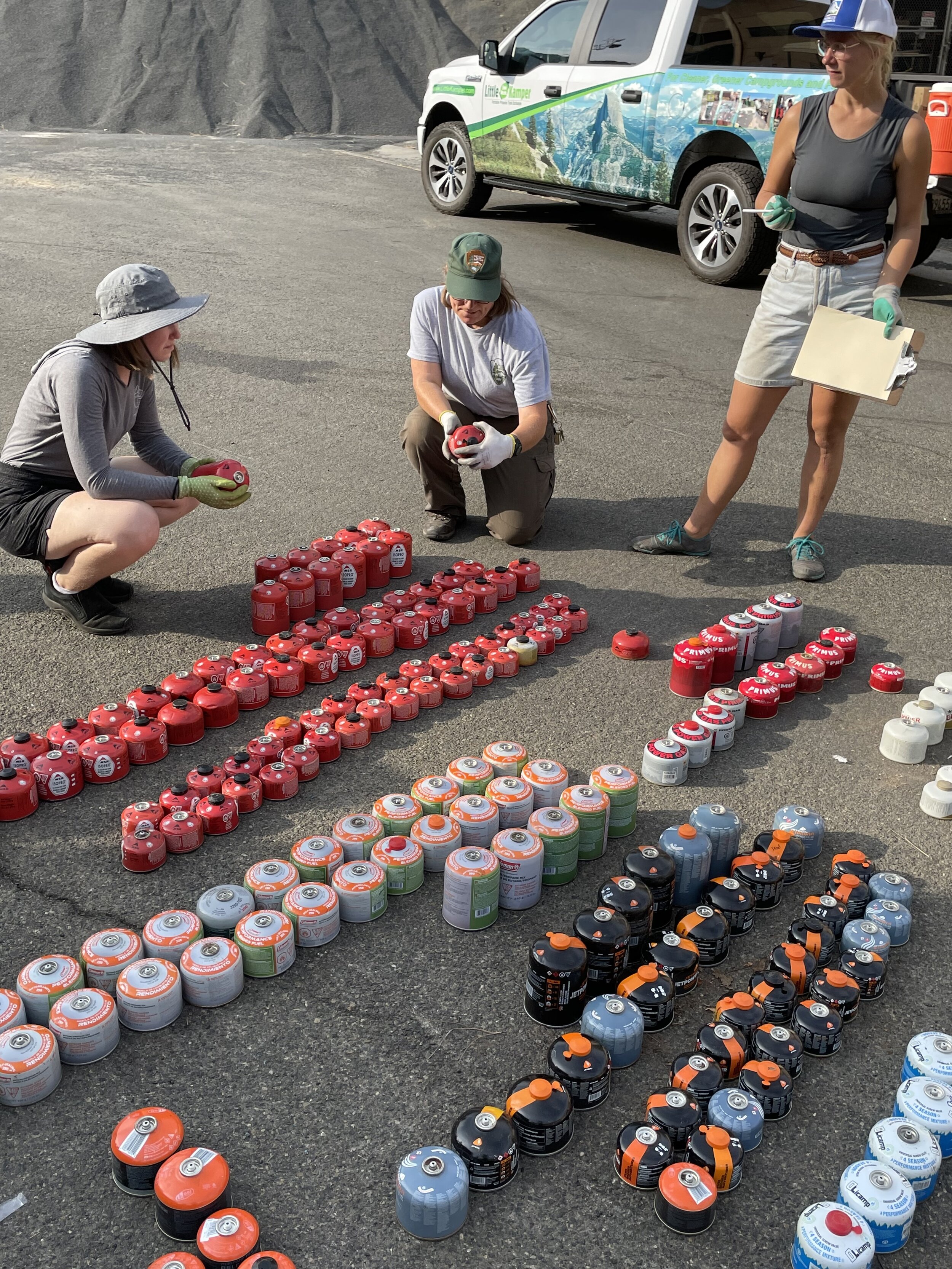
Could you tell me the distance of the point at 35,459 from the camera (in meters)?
4.75

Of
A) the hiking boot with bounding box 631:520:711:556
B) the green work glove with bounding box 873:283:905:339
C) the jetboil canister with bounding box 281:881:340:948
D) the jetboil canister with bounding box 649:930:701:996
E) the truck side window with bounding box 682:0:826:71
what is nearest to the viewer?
the jetboil canister with bounding box 649:930:701:996

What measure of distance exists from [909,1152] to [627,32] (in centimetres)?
1056

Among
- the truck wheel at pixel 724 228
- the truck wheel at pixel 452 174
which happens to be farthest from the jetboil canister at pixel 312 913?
the truck wheel at pixel 452 174

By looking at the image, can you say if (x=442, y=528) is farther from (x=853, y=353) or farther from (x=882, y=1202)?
(x=882, y=1202)

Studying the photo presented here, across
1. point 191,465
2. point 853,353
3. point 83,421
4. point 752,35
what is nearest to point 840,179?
point 853,353

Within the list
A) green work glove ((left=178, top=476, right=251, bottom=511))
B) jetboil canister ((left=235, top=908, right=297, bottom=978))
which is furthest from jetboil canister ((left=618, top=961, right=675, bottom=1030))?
green work glove ((left=178, top=476, right=251, bottom=511))

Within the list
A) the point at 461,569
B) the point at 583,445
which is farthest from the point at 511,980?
the point at 583,445

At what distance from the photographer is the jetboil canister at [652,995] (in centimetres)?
305

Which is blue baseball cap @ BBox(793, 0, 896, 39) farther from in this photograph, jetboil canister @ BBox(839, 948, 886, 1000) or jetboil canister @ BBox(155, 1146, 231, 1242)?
jetboil canister @ BBox(155, 1146, 231, 1242)

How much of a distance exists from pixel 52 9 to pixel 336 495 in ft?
66.9

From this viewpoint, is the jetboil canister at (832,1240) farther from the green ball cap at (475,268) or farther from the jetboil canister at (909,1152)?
the green ball cap at (475,268)

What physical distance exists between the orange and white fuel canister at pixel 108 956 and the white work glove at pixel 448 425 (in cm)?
274

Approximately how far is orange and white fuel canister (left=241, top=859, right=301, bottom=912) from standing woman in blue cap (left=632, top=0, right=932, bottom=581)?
3.14 m

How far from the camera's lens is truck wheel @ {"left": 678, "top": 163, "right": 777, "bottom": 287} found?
9.94 metres
